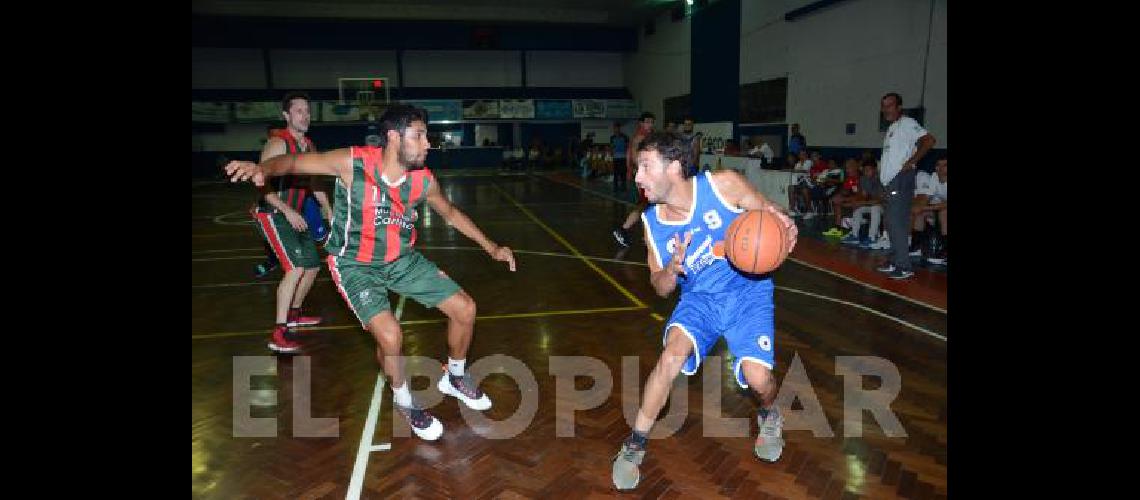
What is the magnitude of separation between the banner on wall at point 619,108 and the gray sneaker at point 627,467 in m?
28.8

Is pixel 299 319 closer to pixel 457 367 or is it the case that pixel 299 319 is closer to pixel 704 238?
pixel 457 367

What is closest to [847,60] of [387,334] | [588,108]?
[387,334]

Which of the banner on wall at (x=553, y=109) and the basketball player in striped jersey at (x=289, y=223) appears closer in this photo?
the basketball player in striped jersey at (x=289, y=223)

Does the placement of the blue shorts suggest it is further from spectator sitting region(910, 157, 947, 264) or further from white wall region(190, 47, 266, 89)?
white wall region(190, 47, 266, 89)

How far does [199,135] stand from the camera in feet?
90.9

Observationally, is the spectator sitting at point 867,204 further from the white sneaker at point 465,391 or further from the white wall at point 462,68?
the white wall at point 462,68

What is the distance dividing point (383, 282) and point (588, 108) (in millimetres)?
28003

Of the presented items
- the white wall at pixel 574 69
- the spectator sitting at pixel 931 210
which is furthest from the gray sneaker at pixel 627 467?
the white wall at pixel 574 69

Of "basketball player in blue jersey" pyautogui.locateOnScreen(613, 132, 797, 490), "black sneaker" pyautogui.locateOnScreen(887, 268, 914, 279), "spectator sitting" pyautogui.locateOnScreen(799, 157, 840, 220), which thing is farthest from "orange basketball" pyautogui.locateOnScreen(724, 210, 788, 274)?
"spectator sitting" pyautogui.locateOnScreen(799, 157, 840, 220)

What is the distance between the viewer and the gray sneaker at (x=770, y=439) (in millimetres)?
3357

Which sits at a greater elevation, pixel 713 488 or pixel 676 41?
pixel 676 41
